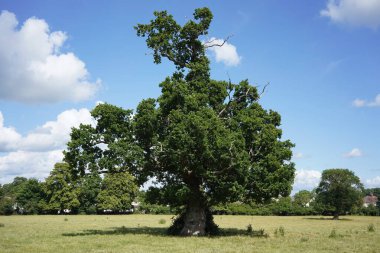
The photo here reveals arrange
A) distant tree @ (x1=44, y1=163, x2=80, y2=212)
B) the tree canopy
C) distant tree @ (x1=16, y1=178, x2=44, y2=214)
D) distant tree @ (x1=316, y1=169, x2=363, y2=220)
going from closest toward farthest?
the tree canopy → distant tree @ (x1=316, y1=169, x2=363, y2=220) → distant tree @ (x1=44, y1=163, x2=80, y2=212) → distant tree @ (x1=16, y1=178, x2=44, y2=214)

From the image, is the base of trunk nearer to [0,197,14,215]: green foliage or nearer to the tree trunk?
the tree trunk

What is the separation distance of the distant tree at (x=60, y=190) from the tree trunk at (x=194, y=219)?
252ft

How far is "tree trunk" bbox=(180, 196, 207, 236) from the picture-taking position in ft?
108

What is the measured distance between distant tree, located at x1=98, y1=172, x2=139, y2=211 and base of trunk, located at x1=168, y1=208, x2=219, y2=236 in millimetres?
75016

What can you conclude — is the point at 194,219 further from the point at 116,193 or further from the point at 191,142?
the point at 116,193

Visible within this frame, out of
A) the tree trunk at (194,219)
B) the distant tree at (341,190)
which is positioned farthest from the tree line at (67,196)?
the tree trunk at (194,219)

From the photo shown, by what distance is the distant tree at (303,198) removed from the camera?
130m

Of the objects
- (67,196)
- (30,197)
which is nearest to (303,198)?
(67,196)

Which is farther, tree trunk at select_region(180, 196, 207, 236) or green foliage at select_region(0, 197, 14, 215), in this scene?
green foliage at select_region(0, 197, 14, 215)

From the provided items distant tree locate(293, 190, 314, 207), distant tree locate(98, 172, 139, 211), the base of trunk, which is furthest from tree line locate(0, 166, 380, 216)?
the base of trunk

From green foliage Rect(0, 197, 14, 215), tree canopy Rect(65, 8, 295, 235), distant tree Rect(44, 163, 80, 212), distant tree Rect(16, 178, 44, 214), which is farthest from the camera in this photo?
distant tree Rect(16, 178, 44, 214)

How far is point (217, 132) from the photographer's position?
29.1 m

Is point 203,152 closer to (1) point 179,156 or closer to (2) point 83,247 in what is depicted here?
(1) point 179,156

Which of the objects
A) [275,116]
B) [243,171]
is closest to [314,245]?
[243,171]
